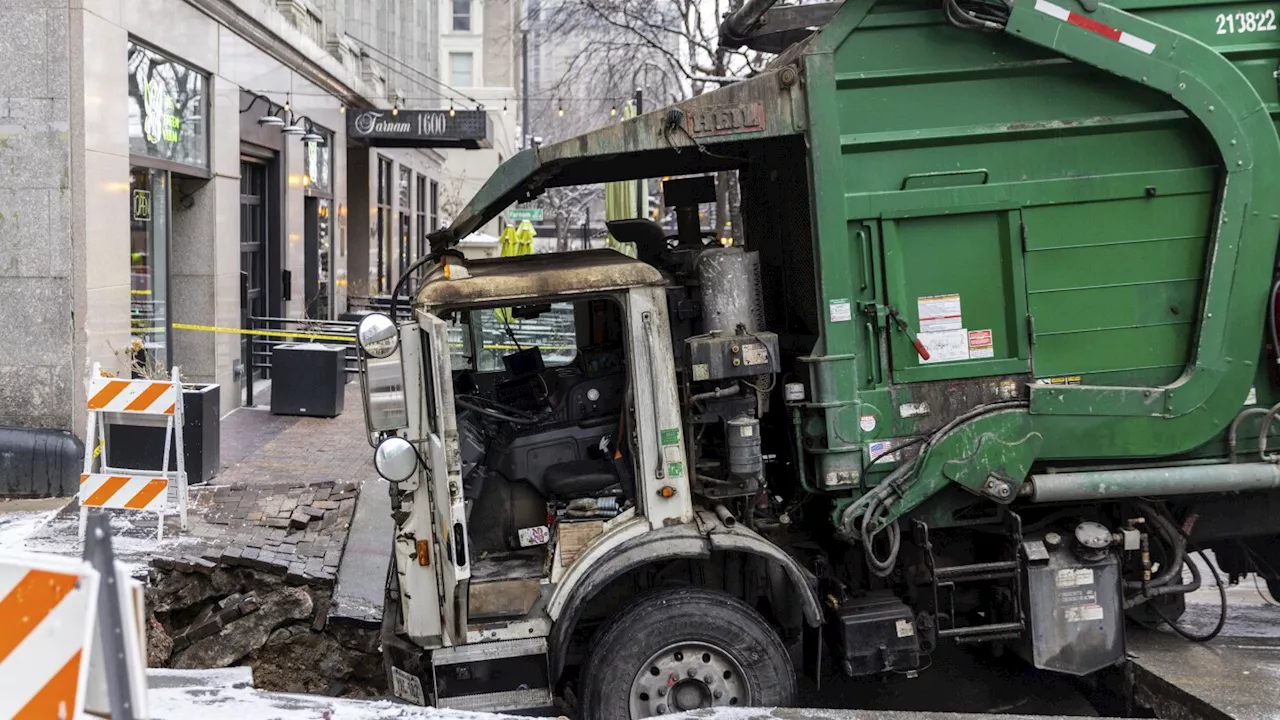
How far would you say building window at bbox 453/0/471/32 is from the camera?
63562 mm

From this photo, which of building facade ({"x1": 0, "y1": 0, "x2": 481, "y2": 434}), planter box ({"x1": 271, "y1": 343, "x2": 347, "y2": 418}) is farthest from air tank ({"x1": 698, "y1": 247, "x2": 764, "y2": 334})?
planter box ({"x1": 271, "y1": 343, "x2": 347, "y2": 418})

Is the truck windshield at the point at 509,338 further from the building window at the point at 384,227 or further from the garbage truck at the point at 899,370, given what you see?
the building window at the point at 384,227

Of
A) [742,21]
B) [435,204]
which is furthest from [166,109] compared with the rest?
[435,204]

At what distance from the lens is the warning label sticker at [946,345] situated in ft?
17.6

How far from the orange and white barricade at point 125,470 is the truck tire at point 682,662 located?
400 cm

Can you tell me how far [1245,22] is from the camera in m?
5.42

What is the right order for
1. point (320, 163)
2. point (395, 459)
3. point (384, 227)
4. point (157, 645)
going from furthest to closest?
point (384, 227) → point (320, 163) → point (157, 645) → point (395, 459)

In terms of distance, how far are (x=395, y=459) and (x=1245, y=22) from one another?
13.5 feet

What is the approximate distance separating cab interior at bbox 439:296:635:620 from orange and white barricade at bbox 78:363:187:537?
315 centimetres

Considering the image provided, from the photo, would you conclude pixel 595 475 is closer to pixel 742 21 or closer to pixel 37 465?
pixel 742 21

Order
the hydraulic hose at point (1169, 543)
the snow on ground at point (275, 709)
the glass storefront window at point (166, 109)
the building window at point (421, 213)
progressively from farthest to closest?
1. the building window at point (421, 213)
2. the glass storefront window at point (166, 109)
3. the hydraulic hose at point (1169, 543)
4. the snow on ground at point (275, 709)

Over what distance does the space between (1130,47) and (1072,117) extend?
363 millimetres

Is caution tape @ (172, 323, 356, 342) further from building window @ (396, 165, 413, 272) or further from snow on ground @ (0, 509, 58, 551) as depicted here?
building window @ (396, 165, 413, 272)

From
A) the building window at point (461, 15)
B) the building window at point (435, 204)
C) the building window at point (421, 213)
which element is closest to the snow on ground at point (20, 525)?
the building window at point (421, 213)
